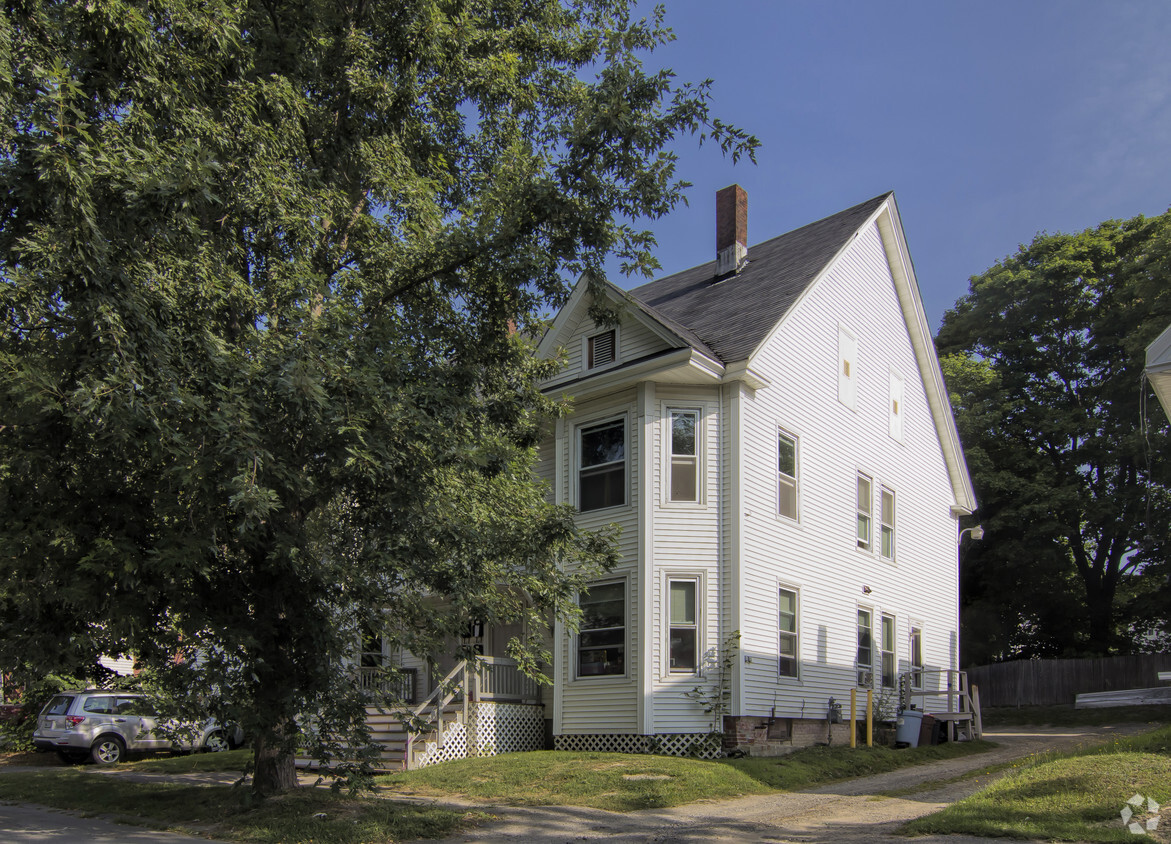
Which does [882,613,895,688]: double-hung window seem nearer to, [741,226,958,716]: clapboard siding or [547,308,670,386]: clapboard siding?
[741,226,958,716]: clapboard siding

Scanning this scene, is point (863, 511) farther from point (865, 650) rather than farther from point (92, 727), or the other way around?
point (92, 727)

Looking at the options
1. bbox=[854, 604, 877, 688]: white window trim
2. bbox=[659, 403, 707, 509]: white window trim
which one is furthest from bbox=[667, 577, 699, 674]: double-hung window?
bbox=[854, 604, 877, 688]: white window trim

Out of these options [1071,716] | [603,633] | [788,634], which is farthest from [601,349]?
[1071,716]

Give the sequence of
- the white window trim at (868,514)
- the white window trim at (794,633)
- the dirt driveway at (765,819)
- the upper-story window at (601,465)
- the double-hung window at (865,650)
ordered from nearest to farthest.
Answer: the dirt driveway at (765,819) → the white window trim at (794,633) → the upper-story window at (601,465) → the double-hung window at (865,650) → the white window trim at (868,514)

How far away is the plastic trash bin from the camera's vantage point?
18734mm

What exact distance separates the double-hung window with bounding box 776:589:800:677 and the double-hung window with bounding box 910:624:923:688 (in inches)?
234

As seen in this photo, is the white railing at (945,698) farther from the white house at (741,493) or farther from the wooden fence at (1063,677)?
the wooden fence at (1063,677)

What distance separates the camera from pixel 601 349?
18297 millimetres

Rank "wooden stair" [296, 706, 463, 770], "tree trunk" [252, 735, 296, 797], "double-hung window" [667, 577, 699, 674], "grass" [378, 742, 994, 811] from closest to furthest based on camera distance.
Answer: "tree trunk" [252, 735, 296, 797], "grass" [378, 742, 994, 811], "wooden stair" [296, 706, 463, 770], "double-hung window" [667, 577, 699, 674]

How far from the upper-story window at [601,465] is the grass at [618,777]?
14.6 feet

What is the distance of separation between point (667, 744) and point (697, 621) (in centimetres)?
205

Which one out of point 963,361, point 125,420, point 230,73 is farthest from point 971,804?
point 963,361

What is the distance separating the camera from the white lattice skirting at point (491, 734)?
16.3 meters

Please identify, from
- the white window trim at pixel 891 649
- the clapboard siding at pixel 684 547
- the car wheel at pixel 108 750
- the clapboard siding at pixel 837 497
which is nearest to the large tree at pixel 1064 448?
the clapboard siding at pixel 837 497
